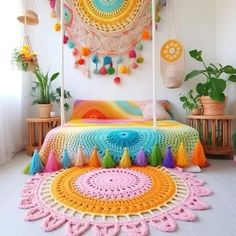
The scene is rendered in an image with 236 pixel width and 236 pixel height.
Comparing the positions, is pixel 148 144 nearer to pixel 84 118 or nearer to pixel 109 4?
pixel 84 118

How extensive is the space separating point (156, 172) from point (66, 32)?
183 cm

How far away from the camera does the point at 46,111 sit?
232cm

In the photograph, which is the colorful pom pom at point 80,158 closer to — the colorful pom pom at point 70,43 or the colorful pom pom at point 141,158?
the colorful pom pom at point 141,158

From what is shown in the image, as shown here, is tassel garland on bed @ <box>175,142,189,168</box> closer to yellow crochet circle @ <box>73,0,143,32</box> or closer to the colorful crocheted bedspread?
the colorful crocheted bedspread

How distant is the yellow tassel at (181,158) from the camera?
1.71m

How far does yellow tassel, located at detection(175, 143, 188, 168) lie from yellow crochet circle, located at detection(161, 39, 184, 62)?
1084 mm

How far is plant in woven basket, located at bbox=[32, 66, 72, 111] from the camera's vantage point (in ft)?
7.72

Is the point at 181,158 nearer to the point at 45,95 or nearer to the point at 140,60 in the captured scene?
the point at 140,60

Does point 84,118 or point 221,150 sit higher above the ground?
point 84,118

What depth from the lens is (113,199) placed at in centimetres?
123

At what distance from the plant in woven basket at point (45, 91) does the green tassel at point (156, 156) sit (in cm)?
122

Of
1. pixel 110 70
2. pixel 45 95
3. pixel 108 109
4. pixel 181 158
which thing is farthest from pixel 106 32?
pixel 181 158

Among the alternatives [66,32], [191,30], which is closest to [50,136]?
[66,32]

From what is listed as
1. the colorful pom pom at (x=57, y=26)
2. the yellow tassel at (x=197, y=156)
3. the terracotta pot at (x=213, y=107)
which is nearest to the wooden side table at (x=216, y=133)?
the terracotta pot at (x=213, y=107)
